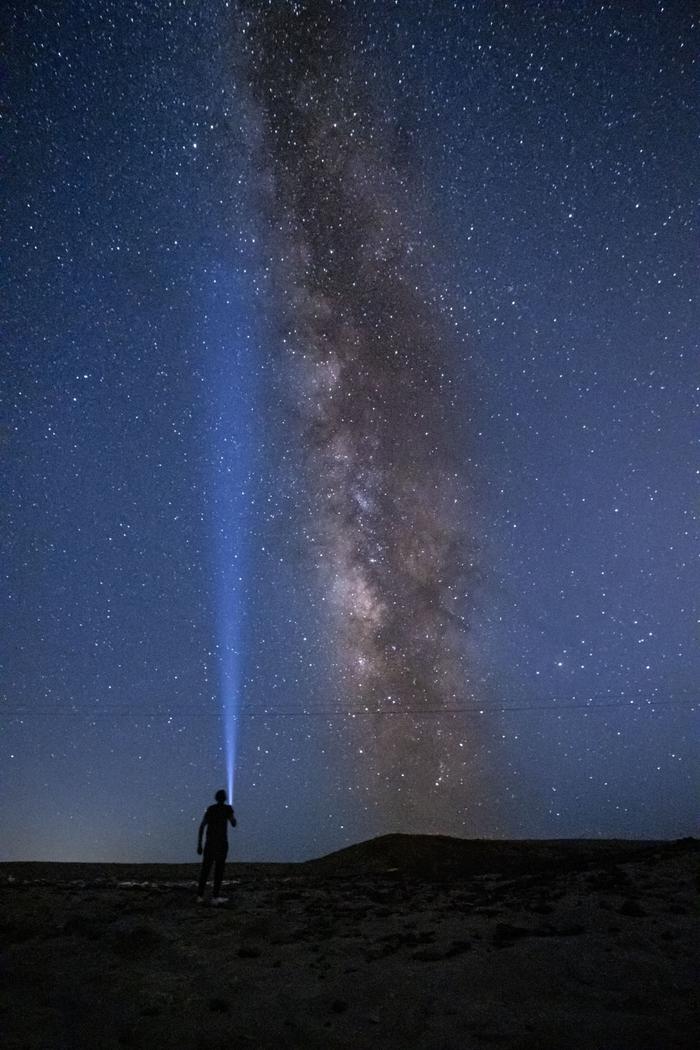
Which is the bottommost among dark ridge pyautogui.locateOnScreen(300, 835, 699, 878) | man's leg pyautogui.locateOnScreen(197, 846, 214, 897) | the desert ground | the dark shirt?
dark ridge pyautogui.locateOnScreen(300, 835, 699, 878)

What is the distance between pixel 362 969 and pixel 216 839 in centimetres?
439

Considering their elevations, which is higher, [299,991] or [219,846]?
[219,846]

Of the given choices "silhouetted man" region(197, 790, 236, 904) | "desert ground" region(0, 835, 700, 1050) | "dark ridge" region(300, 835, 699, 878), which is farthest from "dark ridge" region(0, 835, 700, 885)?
"desert ground" region(0, 835, 700, 1050)

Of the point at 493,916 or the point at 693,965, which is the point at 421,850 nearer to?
the point at 493,916

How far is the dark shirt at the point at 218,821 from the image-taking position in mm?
10352

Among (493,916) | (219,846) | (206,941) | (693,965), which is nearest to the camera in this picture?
(693,965)

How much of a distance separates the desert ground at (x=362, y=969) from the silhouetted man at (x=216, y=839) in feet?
1.44

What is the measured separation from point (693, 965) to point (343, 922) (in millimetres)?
4212

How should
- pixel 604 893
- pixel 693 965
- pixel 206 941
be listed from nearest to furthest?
pixel 693 965, pixel 206 941, pixel 604 893

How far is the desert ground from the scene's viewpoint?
5.26 meters

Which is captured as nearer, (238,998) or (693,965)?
(238,998)

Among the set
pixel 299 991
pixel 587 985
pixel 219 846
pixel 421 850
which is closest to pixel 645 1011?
pixel 587 985

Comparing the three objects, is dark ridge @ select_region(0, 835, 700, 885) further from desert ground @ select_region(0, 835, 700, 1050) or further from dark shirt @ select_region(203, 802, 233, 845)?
desert ground @ select_region(0, 835, 700, 1050)

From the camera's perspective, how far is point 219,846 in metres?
10.3
